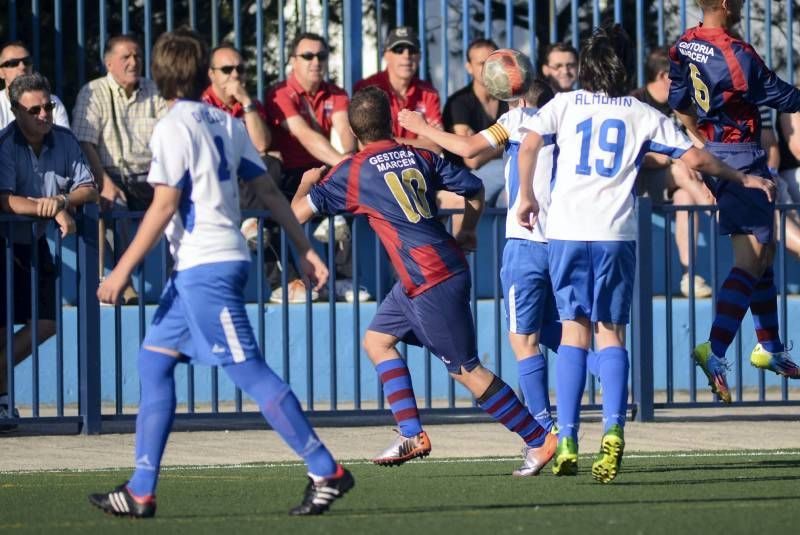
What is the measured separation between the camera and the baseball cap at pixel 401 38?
12.4 meters

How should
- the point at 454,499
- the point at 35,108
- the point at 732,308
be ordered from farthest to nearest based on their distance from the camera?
the point at 35,108, the point at 732,308, the point at 454,499

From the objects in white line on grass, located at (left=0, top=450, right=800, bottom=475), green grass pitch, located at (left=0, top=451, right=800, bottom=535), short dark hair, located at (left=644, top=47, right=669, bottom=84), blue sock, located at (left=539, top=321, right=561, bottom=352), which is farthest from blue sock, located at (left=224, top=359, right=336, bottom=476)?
short dark hair, located at (left=644, top=47, right=669, bottom=84)

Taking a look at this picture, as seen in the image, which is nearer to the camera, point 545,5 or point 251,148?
point 251,148

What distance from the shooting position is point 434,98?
41.0ft

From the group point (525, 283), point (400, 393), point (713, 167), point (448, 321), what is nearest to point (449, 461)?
point (400, 393)

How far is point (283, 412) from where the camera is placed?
6238 mm

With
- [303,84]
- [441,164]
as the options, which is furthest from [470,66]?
[441,164]

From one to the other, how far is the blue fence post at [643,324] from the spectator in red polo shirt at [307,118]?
2.14m

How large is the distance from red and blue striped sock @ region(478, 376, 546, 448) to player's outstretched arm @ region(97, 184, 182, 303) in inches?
84.7

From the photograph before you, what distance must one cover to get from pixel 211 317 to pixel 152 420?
48 cm

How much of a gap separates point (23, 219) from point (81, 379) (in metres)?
1.06

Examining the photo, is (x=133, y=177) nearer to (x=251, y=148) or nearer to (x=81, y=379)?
(x=81, y=379)

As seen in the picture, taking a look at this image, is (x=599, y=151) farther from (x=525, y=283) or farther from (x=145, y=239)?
(x=145, y=239)

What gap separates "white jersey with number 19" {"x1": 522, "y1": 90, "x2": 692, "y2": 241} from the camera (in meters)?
7.49
